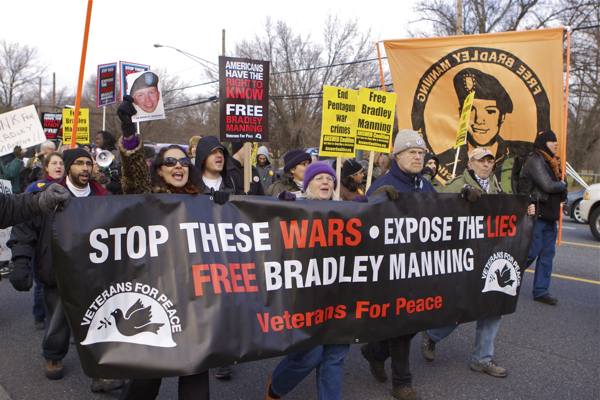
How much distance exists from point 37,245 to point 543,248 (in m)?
5.29

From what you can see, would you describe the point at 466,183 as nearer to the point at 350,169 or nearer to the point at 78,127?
the point at 350,169

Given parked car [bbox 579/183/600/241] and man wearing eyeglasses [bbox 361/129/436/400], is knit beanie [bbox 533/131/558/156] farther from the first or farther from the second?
parked car [bbox 579/183/600/241]

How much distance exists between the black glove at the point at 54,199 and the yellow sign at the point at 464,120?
14.6 ft

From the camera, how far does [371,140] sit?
5.50m

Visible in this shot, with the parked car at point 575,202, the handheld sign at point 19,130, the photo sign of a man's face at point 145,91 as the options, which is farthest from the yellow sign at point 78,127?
the parked car at point 575,202

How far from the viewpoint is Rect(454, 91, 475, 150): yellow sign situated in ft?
18.0

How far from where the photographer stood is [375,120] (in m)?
5.52

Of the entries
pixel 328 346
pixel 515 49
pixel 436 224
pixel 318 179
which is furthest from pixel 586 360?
pixel 515 49

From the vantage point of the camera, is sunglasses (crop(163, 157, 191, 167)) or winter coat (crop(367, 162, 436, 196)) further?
winter coat (crop(367, 162, 436, 196))

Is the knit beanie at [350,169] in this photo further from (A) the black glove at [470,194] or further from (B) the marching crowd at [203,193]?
(A) the black glove at [470,194]

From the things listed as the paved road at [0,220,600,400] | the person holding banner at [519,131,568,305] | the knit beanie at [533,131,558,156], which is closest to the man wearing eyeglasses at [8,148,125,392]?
the paved road at [0,220,600,400]

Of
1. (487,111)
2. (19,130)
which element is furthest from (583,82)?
(19,130)

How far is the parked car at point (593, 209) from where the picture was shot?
10.3 m

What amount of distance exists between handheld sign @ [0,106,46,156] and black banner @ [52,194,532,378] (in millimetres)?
4856
